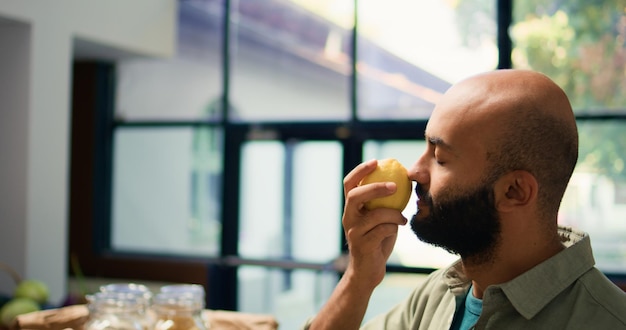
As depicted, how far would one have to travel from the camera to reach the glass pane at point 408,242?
5223 millimetres

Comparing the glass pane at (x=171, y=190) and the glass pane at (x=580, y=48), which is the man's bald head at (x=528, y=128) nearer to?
the glass pane at (x=580, y=48)

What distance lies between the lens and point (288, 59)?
19.4 ft

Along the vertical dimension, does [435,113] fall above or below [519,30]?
below

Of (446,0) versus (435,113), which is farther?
(446,0)

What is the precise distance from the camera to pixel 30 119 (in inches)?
187

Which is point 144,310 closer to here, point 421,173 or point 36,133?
point 421,173

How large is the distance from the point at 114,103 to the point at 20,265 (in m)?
1.96

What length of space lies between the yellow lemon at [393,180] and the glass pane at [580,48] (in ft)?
12.6

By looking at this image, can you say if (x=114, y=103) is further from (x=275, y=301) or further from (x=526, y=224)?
(x=526, y=224)

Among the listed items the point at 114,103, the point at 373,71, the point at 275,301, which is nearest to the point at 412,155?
the point at 373,71

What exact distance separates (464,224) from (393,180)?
0.20m

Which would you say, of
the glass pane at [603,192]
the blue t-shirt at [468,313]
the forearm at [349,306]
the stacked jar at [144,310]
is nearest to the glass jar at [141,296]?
the stacked jar at [144,310]

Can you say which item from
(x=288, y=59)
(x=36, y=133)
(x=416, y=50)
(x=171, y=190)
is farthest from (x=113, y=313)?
(x=171, y=190)

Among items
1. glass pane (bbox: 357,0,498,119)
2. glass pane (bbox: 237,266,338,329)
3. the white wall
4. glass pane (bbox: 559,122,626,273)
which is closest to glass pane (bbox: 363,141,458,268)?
glass pane (bbox: 357,0,498,119)
